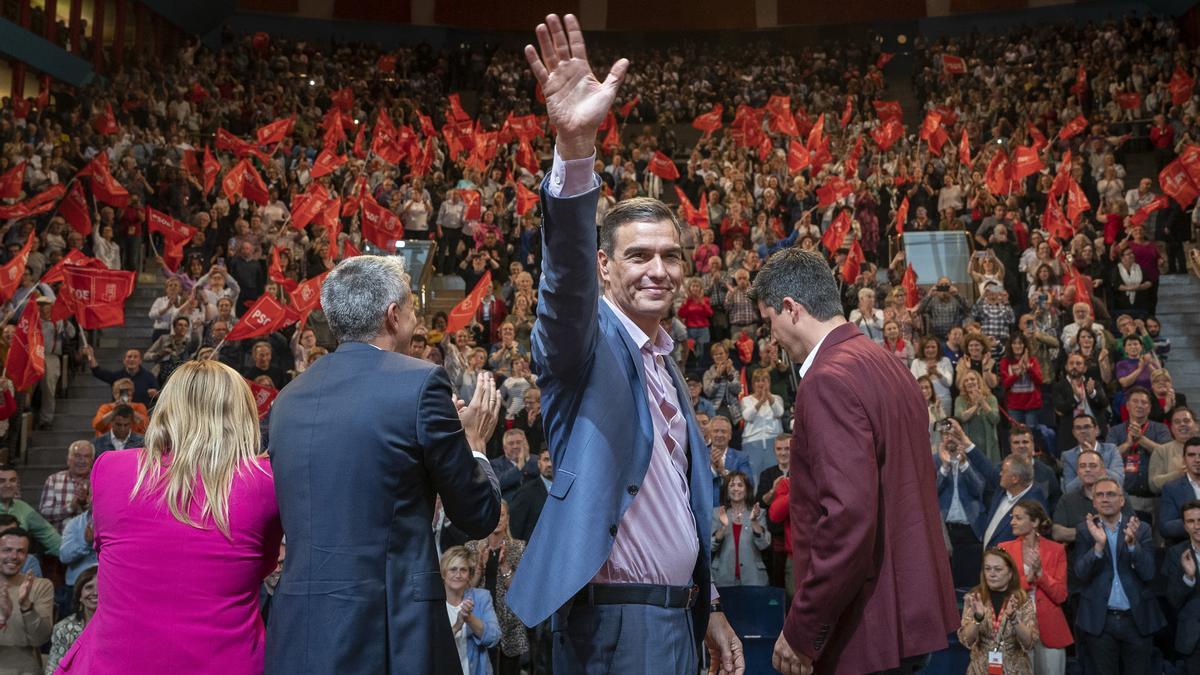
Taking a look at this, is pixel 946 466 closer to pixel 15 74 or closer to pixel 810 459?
pixel 810 459

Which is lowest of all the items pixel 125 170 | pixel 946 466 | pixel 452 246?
pixel 946 466

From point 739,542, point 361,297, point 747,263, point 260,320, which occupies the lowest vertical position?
point 739,542

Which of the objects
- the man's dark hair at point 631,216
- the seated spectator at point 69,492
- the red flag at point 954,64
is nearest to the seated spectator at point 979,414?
the seated spectator at point 69,492

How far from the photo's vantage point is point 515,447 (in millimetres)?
9391

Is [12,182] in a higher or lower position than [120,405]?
higher

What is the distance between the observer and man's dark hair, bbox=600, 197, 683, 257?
2.71 meters

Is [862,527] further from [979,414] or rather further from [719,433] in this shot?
[979,414]

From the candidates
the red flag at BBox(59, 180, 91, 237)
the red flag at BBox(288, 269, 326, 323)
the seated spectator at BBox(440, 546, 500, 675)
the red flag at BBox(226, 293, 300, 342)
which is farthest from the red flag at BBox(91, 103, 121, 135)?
the seated spectator at BBox(440, 546, 500, 675)

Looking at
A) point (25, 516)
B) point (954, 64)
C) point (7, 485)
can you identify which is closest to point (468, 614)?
point (25, 516)

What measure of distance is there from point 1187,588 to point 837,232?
7697mm

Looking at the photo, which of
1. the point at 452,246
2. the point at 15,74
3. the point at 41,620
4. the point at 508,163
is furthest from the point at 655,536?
the point at 15,74

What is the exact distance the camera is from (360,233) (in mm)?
15508

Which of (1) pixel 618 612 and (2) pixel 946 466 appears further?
(2) pixel 946 466

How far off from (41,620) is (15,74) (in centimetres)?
1718
